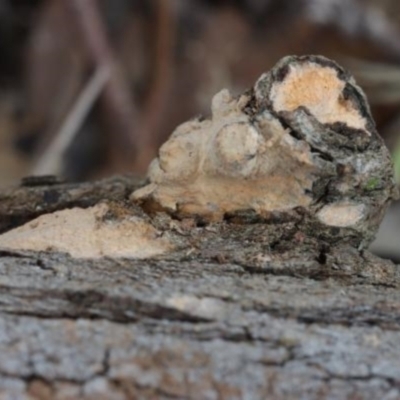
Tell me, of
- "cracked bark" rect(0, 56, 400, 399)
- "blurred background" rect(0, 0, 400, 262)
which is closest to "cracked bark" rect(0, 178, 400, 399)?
"cracked bark" rect(0, 56, 400, 399)

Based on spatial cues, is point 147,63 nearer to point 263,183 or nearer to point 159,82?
point 159,82

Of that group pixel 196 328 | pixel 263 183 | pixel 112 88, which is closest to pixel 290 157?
pixel 263 183

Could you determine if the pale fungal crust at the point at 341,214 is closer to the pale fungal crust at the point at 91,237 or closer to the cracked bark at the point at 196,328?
the cracked bark at the point at 196,328

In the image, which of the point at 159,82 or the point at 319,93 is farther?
the point at 159,82

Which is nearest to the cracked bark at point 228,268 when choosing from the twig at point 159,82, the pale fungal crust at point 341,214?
the pale fungal crust at point 341,214

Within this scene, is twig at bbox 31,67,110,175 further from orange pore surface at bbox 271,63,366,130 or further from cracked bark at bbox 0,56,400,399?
orange pore surface at bbox 271,63,366,130

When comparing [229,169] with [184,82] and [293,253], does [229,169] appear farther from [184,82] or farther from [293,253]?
[184,82]

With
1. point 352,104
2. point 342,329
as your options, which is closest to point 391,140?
point 352,104

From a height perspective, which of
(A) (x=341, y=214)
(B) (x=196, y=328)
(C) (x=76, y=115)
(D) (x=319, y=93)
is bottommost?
(B) (x=196, y=328)
